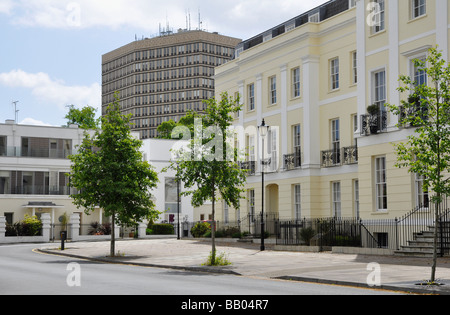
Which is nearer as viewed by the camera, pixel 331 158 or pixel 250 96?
pixel 331 158

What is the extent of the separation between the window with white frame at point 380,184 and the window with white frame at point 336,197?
22.0ft

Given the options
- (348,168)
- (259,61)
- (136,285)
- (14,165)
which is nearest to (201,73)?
(14,165)

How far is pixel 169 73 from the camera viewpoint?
449 feet

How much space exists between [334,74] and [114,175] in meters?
14.2

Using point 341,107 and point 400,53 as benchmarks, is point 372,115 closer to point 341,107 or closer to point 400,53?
point 400,53

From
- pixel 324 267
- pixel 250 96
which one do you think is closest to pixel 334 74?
pixel 250 96

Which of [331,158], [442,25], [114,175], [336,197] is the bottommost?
[336,197]

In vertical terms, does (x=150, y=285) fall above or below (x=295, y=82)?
below

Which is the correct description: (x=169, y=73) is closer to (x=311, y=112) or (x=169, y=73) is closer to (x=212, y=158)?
(x=311, y=112)

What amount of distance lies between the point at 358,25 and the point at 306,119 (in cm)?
854

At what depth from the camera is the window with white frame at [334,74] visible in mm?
37031

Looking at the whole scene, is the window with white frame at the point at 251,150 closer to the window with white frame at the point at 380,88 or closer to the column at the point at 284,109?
the column at the point at 284,109

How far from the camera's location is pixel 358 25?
101 ft

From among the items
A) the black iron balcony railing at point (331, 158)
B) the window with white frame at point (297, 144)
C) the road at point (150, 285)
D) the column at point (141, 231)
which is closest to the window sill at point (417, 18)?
the black iron balcony railing at point (331, 158)
